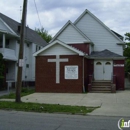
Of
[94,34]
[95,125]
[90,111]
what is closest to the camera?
[95,125]

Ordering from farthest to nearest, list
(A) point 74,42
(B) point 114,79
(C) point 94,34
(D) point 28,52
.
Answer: (D) point 28,52 → (C) point 94,34 → (A) point 74,42 → (B) point 114,79

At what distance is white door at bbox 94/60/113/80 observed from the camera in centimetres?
2402

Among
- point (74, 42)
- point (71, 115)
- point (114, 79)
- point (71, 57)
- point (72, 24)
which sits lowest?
point (71, 115)

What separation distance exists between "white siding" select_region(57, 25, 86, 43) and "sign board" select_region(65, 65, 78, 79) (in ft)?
14.6

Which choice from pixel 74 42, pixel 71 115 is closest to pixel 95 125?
pixel 71 115

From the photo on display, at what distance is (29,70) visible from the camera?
104ft

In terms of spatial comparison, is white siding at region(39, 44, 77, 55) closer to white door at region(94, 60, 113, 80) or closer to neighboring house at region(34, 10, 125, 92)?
neighboring house at region(34, 10, 125, 92)

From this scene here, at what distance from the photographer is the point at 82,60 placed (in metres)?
20.9

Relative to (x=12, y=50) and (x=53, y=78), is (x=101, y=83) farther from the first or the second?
(x=12, y=50)

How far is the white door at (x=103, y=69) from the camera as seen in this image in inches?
945

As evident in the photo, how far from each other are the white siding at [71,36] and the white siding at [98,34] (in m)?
2.14

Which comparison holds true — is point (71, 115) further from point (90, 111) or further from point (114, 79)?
point (114, 79)

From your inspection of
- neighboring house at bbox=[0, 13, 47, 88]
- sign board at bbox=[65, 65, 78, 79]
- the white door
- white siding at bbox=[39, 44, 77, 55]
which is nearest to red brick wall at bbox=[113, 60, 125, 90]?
the white door

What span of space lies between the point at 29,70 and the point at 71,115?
21.4m
